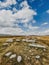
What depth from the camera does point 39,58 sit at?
16641 millimetres

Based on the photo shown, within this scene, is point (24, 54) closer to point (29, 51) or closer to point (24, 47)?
point (29, 51)

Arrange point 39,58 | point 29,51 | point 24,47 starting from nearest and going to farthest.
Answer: point 39,58
point 29,51
point 24,47

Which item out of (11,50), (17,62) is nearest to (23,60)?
(17,62)

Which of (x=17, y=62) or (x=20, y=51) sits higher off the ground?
(x=20, y=51)

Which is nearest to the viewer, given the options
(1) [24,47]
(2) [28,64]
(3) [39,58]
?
A: (2) [28,64]

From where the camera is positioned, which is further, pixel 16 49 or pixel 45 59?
pixel 16 49

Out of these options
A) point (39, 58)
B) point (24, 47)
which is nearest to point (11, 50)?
point (24, 47)

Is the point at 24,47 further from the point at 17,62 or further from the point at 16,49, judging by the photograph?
the point at 17,62

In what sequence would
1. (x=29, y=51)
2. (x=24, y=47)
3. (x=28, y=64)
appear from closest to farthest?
(x=28, y=64)
(x=29, y=51)
(x=24, y=47)

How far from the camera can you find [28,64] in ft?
51.2

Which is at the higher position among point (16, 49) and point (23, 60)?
point (16, 49)

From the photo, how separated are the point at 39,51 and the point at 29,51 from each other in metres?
1.40

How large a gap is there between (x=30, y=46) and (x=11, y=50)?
2941 mm

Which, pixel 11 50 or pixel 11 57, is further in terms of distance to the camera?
pixel 11 50
